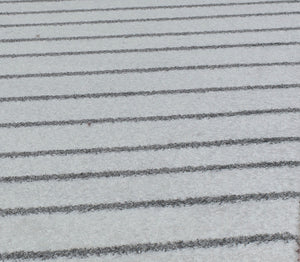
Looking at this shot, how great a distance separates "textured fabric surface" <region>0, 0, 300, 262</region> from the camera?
1367 millimetres

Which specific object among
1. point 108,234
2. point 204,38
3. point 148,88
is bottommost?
point 108,234

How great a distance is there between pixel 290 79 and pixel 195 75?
32 cm

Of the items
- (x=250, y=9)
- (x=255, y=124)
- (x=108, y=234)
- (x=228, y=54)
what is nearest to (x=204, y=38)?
(x=228, y=54)

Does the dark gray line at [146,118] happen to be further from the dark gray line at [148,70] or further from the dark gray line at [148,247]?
the dark gray line at [148,247]

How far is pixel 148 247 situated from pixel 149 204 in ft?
0.50

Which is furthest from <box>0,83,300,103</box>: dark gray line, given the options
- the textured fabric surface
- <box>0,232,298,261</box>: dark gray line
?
<box>0,232,298,261</box>: dark gray line

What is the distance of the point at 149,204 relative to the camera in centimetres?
146

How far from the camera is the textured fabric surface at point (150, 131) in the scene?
1.37 metres

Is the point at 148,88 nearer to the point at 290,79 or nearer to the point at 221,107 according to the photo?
the point at 221,107

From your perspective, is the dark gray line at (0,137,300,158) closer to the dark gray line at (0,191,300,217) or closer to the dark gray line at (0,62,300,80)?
the dark gray line at (0,191,300,217)

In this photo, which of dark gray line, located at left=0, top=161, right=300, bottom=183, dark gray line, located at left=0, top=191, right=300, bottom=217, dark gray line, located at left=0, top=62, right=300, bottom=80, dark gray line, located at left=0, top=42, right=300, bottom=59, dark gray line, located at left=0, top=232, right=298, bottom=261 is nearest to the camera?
dark gray line, located at left=0, top=232, right=298, bottom=261

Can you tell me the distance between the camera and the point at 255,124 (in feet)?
5.75

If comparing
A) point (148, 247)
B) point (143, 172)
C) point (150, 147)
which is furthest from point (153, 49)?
point (148, 247)

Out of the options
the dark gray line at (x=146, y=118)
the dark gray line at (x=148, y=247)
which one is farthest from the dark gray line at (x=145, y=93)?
the dark gray line at (x=148, y=247)
